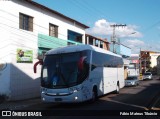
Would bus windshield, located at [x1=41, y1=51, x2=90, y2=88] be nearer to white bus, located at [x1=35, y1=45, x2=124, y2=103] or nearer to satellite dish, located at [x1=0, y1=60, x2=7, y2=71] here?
white bus, located at [x1=35, y1=45, x2=124, y2=103]

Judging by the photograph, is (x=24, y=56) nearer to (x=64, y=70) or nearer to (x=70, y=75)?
(x=64, y=70)

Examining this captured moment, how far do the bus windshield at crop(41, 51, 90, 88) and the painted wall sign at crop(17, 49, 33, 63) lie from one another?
5.98m

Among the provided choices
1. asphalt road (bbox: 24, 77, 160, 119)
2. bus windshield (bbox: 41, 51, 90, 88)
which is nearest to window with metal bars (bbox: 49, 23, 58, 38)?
asphalt road (bbox: 24, 77, 160, 119)

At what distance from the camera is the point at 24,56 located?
82.2 feet

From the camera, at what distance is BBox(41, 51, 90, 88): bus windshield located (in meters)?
17.9

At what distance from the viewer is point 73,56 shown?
18.5 metres

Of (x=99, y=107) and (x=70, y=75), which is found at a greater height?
(x=70, y=75)

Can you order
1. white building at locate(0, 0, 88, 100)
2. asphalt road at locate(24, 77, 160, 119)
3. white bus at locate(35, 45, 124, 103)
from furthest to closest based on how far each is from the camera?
white building at locate(0, 0, 88, 100), white bus at locate(35, 45, 124, 103), asphalt road at locate(24, 77, 160, 119)

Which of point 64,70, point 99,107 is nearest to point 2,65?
point 64,70

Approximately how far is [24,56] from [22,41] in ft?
3.78

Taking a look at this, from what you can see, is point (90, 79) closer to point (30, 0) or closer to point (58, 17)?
point (30, 0)

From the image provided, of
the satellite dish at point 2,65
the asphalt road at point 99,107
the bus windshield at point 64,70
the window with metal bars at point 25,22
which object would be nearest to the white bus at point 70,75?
the bus windshield at point 64,70

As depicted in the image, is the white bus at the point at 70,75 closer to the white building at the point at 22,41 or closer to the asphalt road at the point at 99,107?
the asphalt road at the point at 99,107

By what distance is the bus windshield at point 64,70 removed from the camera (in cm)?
1788
